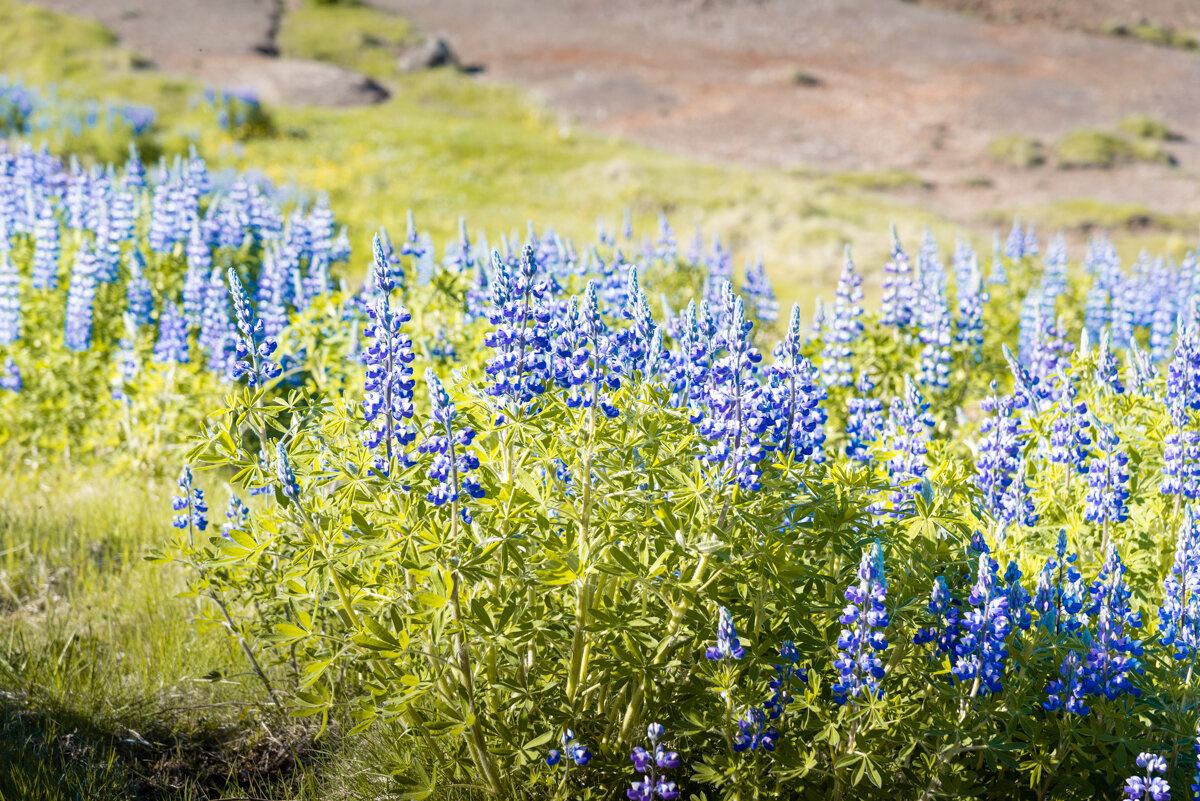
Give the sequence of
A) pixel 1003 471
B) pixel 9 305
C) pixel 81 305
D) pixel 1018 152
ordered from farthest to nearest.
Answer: pixel 1018 152
pixel 9 305
pixel 81 305
pixel 1003 471

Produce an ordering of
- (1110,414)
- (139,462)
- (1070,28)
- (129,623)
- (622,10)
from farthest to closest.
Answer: (622,10)
(1070,28)
(139,462)
(129,623)
(1110,414)

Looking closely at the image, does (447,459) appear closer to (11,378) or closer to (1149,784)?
(1149,784)

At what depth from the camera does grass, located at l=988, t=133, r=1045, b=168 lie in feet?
63.9

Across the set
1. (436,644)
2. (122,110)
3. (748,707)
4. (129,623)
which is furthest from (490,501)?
(122,110)

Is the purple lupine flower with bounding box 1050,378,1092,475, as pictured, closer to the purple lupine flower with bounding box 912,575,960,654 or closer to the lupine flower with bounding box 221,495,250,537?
the purple lupine flower with bounding box 912,575,960,654

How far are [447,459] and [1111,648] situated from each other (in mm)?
1825

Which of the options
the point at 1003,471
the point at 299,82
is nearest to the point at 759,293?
the point at 1003,471

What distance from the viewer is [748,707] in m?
2.63

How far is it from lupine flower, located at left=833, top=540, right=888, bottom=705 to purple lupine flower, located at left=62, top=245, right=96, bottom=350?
498cm

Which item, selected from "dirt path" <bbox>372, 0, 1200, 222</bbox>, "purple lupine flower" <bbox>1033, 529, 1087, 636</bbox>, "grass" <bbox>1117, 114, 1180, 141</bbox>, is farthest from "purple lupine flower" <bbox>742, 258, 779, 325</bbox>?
"grass" <bbox>1117, 114, 1180, 141</bbox>

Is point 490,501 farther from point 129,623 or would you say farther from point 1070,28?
point 1070,28

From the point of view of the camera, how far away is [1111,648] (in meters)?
2.71

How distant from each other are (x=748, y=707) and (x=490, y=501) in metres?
0.86

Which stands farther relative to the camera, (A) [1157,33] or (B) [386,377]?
(A) [1157,33]
